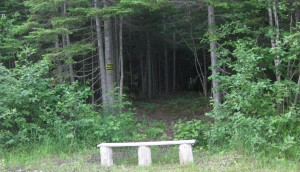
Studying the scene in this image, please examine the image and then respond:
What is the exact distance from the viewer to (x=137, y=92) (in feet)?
77.9

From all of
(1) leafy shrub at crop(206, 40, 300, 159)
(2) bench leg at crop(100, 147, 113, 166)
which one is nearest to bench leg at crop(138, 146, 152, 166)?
(2) bench leg at crop(100, 147, 113, 166)

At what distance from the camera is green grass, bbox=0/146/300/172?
5738mm

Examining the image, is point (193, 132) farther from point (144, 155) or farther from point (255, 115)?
point (144, 155)

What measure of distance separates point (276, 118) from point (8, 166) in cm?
521

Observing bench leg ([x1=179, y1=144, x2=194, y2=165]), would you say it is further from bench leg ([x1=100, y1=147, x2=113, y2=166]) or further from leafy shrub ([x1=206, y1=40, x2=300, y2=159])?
bench leg ([x1=100, y1=147, x2=113, y2=166])

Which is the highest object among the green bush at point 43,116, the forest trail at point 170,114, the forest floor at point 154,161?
the green bush at point 43,116

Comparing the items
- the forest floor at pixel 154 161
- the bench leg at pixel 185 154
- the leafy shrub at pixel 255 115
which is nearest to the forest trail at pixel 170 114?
the forest floor at pixel 154 161

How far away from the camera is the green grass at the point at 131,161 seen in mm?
5738

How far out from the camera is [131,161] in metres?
6.77

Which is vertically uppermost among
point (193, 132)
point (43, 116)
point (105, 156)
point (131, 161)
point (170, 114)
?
point (43, 116)

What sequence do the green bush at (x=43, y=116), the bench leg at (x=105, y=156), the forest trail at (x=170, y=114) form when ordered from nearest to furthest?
1. the bench leg at (x=105, y=156)
2. the green bush at (x=43, y=116)
3. the forest trail at (x=170, y=114)

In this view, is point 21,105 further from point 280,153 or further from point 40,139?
point 280,153

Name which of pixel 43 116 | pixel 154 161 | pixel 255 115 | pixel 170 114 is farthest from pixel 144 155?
pixel 170 114

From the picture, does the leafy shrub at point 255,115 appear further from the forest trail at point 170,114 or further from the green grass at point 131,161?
the forest trail at point 170,114
